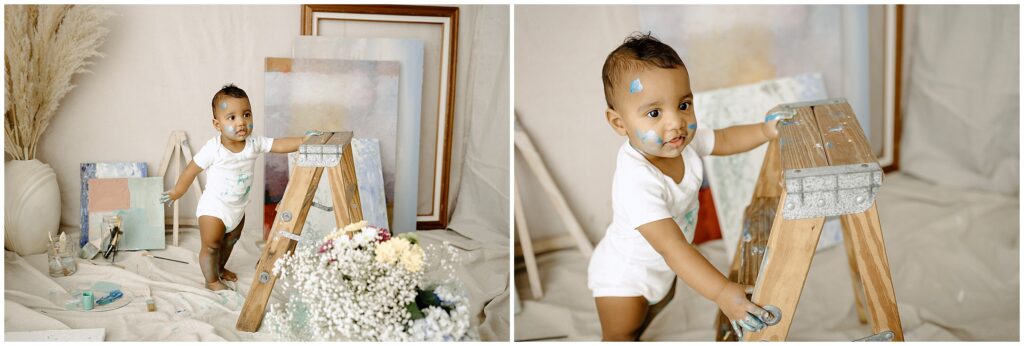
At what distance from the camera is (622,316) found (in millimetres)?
2246

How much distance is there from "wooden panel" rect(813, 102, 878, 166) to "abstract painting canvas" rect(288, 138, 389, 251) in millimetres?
1275

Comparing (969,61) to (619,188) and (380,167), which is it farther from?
(380,167)

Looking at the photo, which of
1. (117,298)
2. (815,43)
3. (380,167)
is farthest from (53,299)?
(815,43)

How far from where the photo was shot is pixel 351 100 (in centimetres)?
238

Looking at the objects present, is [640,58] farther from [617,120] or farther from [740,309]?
[740,309]

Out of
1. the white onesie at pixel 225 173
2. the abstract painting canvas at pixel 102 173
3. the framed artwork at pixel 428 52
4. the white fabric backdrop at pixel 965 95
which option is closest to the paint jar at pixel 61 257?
the abstract painting canvas at pixel 102 173

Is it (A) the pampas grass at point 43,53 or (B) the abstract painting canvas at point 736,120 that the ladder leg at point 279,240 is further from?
(B) the abstract painting canvas at point 736,120

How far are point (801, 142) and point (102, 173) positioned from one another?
1.94m

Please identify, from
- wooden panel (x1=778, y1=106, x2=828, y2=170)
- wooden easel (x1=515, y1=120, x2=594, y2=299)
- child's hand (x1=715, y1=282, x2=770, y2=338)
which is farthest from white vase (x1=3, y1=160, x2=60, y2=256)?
wooden panel (x1=778, y1=106, x2=828, y2=170)

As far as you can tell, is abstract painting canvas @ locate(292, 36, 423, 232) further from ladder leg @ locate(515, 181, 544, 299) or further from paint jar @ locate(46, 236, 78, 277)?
paint jar @ locate(46, 236, 78, 277)

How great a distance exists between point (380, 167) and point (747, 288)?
1.14 m

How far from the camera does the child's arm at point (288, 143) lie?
2.33 metres

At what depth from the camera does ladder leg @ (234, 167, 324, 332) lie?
87.0 inches

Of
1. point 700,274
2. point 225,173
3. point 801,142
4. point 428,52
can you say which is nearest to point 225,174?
point 225,173
